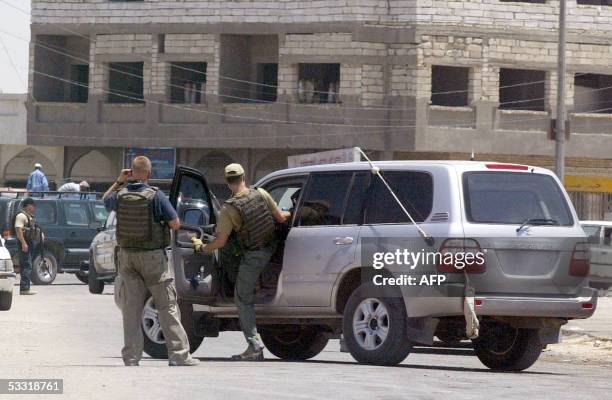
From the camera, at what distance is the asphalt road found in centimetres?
1131

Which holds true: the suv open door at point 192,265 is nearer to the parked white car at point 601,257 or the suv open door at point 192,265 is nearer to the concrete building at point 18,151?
the parked white car at point 601,257

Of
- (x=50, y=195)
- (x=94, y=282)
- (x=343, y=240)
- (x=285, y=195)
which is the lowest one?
(x=94, y=282)

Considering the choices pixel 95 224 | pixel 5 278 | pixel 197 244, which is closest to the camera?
pixel 197 244

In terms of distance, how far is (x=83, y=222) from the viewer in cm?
3475

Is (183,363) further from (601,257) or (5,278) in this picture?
(601,257)

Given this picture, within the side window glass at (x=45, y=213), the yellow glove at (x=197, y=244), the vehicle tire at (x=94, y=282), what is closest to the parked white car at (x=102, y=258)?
the vehicle tire at (x=94, y=282)

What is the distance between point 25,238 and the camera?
101ft

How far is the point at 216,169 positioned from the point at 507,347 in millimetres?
42307

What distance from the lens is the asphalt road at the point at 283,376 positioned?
11312mm

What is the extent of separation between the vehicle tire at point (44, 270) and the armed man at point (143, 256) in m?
19.9

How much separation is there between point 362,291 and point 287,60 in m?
40.1

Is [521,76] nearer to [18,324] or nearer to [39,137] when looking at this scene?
[39,137]

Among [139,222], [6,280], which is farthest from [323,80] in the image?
[139,222]

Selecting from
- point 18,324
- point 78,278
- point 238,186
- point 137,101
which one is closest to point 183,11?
point 137,101
